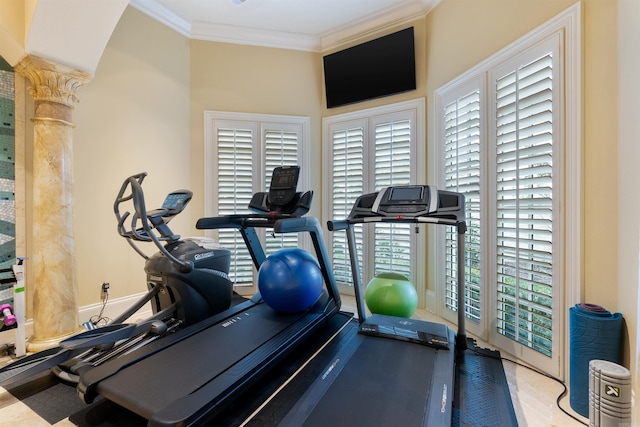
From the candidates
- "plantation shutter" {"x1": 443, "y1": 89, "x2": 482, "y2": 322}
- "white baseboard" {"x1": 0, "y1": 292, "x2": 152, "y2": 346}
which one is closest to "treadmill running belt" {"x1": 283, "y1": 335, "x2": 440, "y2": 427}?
"plantation shutter" {"x1": 443, "y1": 89, "x2": 482, "y2": 322}

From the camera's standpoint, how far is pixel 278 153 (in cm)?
384

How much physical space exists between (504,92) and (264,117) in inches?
102

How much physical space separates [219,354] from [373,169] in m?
2.55

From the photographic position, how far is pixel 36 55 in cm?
228

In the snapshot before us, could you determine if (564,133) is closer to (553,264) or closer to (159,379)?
(553,264)

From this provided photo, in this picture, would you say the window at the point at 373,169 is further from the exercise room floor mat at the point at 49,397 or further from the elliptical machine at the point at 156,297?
the exercise room floor mat at the point at 49,397

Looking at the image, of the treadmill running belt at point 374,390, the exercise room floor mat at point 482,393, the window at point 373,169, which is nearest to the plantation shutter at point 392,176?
the window at point 373,169

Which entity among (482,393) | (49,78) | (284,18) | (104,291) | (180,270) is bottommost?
(482,393)

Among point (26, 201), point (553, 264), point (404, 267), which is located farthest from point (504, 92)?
point (26, 201)

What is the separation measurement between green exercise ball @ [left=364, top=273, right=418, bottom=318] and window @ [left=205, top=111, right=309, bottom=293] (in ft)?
5.36

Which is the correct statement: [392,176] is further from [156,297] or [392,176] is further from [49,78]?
[49,78]

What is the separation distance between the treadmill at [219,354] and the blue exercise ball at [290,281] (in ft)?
0.37

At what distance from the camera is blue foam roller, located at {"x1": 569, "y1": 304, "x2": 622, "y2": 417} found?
5.15ft

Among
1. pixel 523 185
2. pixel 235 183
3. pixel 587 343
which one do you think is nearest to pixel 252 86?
pixel 235 183
